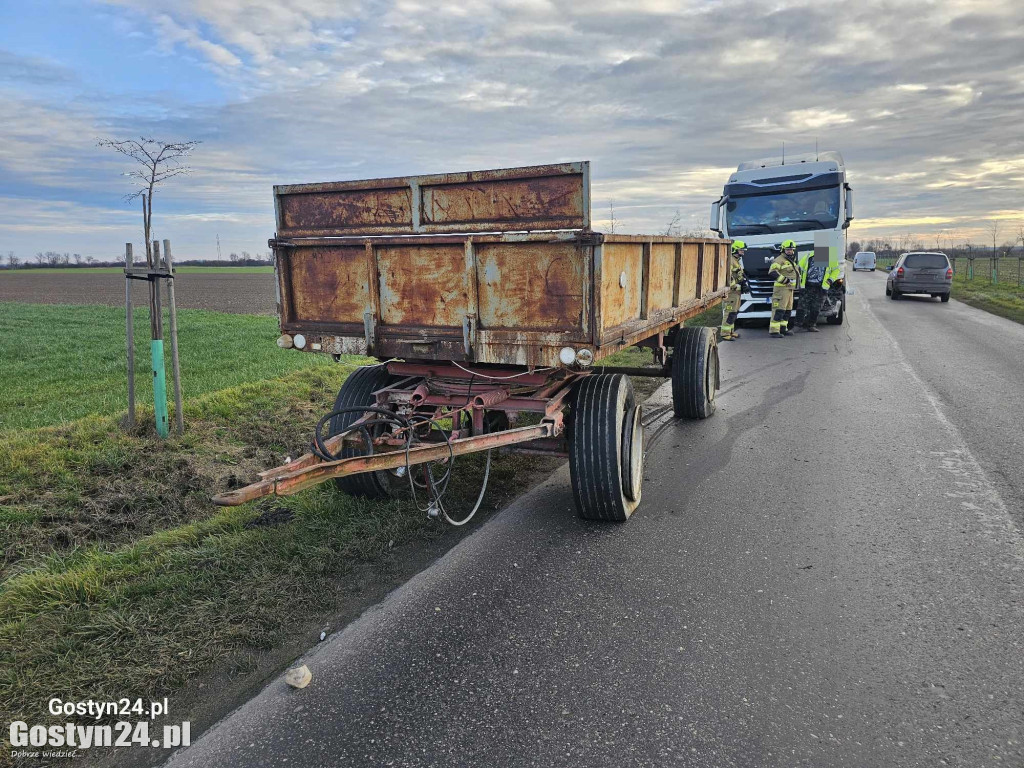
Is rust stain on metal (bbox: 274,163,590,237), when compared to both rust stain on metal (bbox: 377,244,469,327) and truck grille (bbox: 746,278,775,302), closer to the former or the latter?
rust stain on metal (bbox: 377,244,469,327)

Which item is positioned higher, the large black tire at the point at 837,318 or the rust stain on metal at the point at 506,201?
the rust stain on metal at the point at 506,201

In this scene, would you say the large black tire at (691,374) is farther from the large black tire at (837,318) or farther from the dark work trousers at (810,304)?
the large black tire at (837,318)

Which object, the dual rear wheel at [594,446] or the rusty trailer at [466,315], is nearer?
the rusty trailer at [466,315]

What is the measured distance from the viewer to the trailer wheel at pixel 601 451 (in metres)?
4.40

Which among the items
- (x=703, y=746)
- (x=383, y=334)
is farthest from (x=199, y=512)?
(x=703, y=746)

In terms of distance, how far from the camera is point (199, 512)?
509cm

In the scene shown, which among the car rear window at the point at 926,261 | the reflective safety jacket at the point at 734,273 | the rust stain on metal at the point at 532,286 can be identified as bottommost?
the rust stain on metal at the point at 532,286

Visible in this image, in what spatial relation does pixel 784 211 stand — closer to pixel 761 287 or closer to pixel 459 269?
pixel 761 287

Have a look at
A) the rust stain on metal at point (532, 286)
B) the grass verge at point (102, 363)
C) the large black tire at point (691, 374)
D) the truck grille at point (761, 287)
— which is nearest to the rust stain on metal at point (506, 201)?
the rust stain on metal at point (532, 286)

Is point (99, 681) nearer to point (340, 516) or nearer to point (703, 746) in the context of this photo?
point (340, 516)

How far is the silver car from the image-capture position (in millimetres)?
21078

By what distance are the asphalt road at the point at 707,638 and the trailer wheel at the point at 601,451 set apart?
174 millimetres

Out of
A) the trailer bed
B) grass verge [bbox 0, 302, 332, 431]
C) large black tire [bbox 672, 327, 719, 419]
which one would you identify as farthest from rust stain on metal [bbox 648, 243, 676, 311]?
grass verge [bbox 0, 302, 332, 431]

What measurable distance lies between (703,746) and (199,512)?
4.04 m
